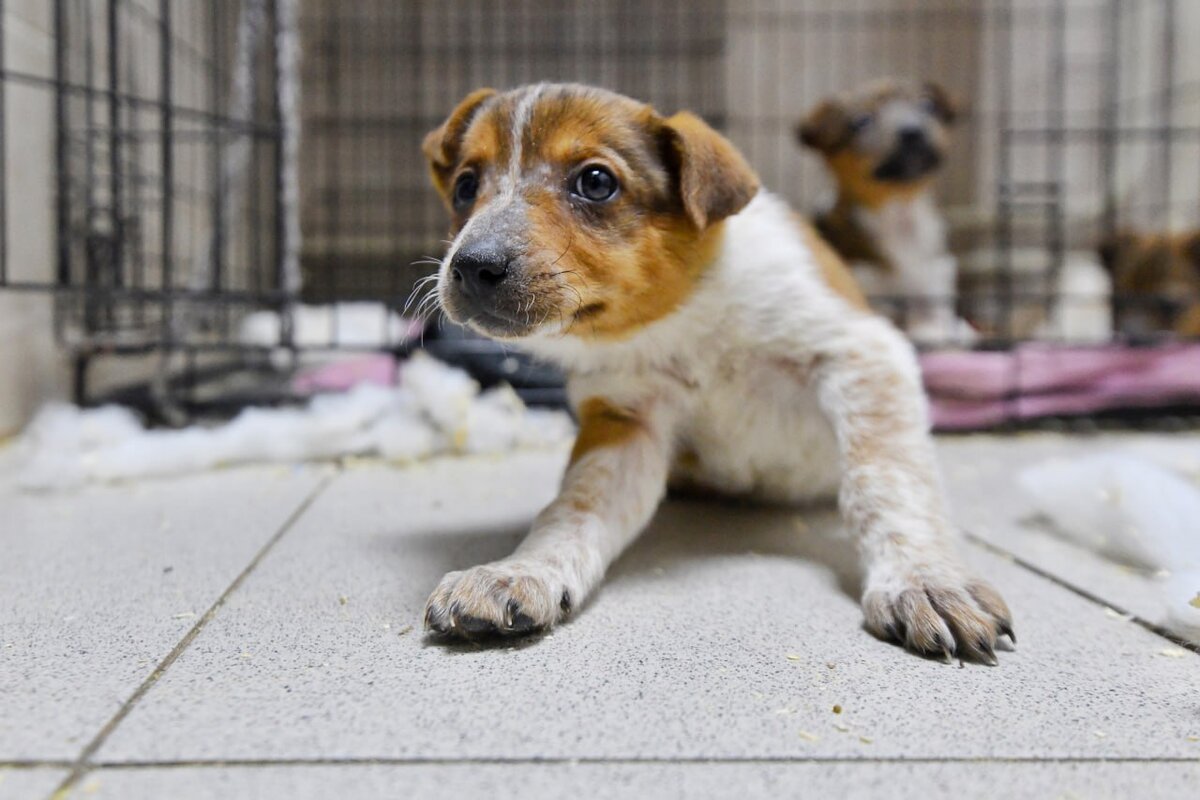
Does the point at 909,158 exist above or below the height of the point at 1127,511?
above

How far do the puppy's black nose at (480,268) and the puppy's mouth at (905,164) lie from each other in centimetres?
323

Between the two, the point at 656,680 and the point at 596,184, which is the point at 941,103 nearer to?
the point at 596,184

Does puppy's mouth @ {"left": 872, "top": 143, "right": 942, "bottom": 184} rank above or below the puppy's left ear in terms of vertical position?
below

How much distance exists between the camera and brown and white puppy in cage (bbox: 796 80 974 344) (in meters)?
4.20

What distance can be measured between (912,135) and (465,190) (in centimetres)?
301

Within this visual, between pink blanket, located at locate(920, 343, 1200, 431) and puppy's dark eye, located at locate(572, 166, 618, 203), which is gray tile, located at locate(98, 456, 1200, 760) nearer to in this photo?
puppy's dark eye, located at locate(572, 166, 618, 203)

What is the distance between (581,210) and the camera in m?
1.66

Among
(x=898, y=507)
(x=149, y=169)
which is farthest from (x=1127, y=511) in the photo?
(x=149, y=169)

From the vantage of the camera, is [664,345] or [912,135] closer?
[664,345]

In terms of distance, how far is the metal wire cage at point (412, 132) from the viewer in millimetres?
3191

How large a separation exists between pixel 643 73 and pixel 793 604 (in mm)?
4918

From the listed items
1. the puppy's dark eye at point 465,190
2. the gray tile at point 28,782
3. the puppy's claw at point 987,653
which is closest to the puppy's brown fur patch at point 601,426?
the puppy's dark eye at point 465,190

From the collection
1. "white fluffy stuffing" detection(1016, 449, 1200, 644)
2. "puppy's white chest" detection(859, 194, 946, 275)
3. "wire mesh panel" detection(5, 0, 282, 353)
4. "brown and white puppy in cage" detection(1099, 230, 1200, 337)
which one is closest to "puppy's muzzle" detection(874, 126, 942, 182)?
"puppy's white chest" detection(859, 194, 946, 275)

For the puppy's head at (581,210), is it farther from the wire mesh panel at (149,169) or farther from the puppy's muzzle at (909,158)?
the puppy's muzzle at (909,158)
